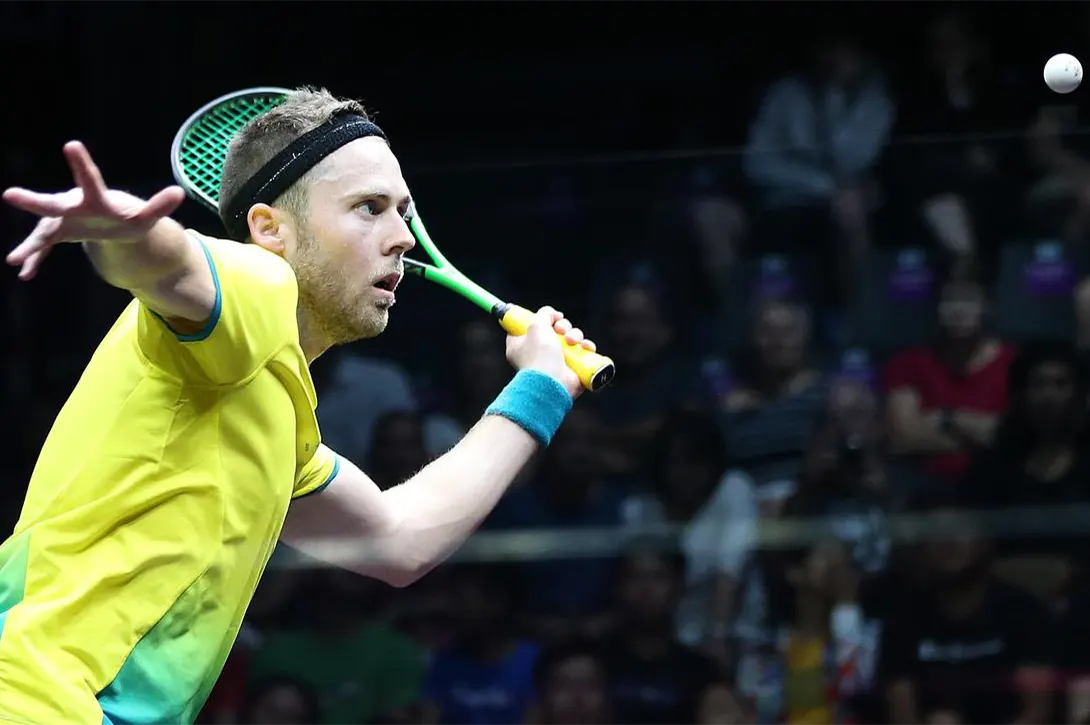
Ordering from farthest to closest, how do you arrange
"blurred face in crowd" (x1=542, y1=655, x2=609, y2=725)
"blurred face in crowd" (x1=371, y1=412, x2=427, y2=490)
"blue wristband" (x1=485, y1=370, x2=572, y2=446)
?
"blurred face in crowd" (x1=371, y1=412, x2=427, y2=490) → "blurred face in crowd" (x1=542, y1=655, x2=609, y2=725) → "blue wristband" (x1=485, y1=370, x2=572, y2=446)

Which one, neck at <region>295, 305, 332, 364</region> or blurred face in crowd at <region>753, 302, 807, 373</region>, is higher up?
blurred face in crowd at <region>753, 302, 807, 373</region>

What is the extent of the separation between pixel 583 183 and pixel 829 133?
674mm

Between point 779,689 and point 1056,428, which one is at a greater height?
point 1056,428

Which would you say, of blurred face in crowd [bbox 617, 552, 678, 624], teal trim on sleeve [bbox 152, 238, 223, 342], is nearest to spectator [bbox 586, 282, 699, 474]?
blurred face in crowd [bbox 617, 552, 678, 624]

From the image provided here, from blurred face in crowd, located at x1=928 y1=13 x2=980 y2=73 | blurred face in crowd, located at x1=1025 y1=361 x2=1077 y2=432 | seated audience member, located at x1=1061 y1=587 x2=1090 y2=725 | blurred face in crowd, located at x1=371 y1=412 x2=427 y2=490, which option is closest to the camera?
seated audience member, located at x1=1061 y1=587 x2=1090 y2=725

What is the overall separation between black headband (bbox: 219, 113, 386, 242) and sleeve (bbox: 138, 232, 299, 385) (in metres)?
0.27

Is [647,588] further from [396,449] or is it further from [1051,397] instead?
[1051,397]

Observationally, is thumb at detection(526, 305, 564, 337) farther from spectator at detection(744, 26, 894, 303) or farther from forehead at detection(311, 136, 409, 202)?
spectator at detection(744, 26, 894, 303)

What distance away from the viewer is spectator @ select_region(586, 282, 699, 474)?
465cm

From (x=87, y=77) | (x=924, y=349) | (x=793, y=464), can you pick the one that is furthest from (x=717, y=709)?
(x=87, y=77)

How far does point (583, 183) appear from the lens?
185 inches

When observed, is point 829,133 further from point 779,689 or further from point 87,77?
point 87,77

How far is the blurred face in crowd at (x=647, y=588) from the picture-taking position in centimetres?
450

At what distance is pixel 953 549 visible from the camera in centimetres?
438
